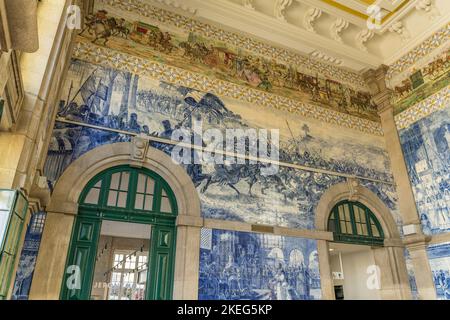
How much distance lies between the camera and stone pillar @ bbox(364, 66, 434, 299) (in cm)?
895

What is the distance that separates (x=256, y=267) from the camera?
732 cm

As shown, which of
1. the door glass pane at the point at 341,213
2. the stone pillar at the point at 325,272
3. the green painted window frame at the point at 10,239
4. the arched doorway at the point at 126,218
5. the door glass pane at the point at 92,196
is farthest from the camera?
the door glass pane at the point at 341,213

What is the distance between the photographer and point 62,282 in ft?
19.2

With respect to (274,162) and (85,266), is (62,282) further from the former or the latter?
(274,162)

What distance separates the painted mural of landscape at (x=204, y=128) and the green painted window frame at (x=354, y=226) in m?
0.72

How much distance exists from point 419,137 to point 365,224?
3.03m

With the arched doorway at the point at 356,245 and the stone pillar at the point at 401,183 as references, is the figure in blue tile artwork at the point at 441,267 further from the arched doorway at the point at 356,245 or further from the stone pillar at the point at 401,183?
the arched doorway at the point at 356,245

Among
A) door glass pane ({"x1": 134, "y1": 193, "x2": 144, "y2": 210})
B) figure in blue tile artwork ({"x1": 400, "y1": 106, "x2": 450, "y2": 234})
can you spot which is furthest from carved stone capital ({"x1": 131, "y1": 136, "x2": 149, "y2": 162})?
figure in blue tile artwork ({"x1": 400, "y1": 106, "x2": 450, "y2": 234})

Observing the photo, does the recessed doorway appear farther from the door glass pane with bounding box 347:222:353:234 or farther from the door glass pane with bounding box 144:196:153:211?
the door glass pane with bounding box 144:196:153:211

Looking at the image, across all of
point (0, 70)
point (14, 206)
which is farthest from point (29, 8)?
point (14, 206)

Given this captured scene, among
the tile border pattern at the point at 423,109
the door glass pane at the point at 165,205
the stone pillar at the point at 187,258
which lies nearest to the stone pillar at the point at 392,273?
the tile border pattern at the point at 423,109

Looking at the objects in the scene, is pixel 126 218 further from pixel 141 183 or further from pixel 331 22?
pixel 331 22

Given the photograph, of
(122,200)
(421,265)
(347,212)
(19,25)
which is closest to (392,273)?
(421,265)

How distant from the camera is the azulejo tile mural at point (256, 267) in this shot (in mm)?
6879
